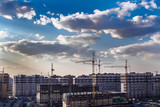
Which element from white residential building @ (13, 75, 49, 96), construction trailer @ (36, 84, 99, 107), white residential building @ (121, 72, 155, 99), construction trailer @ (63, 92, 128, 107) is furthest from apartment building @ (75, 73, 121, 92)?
construction trailer @ (63, 92, 128, 107)

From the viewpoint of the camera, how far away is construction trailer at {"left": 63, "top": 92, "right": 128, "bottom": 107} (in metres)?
65.6

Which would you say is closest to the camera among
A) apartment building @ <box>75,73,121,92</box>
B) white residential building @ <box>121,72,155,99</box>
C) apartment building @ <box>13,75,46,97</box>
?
white residential building @ <box>121,72,155,99</box>

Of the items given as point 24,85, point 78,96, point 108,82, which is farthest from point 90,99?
point 24,85

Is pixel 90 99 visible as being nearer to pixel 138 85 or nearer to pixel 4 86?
pixel 138 85

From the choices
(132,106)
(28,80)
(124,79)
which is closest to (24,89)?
(28,80)

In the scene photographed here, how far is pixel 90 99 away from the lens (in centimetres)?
7031

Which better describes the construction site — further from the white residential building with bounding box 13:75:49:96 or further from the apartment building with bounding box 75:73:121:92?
the white residential building with bounding box 13:75:49:96

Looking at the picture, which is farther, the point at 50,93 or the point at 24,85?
the point at 24,85

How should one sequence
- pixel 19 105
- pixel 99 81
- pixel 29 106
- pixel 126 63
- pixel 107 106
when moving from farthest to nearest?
pixel 99 81 → pixel 126 63 → pixel 19 105 → pixel 29 106 → pixel 107 106

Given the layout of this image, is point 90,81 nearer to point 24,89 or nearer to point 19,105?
point 24,89

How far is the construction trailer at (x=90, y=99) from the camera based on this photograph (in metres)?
65.6

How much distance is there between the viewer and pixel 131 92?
108 meters

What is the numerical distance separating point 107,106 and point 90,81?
65817mm

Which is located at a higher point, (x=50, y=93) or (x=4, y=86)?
(x=4, y=86)
